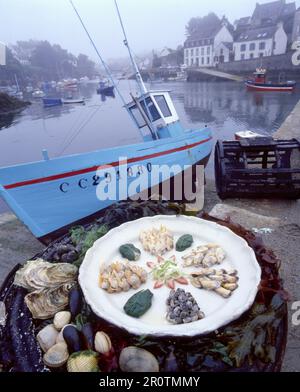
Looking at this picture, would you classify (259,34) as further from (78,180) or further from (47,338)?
(47,338)

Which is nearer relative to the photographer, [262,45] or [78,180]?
[78,180]

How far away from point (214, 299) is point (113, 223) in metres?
2.24

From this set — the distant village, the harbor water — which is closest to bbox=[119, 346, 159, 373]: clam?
the harbor water

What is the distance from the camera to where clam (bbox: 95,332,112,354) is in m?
2.51

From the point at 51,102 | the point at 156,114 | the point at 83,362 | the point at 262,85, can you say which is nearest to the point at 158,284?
the point at 83,362

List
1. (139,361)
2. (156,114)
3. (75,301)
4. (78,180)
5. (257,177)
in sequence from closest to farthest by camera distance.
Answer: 1. (139,361)
2. (75,301)
3. (257,177)
4. (78,180)
5. (156,114)

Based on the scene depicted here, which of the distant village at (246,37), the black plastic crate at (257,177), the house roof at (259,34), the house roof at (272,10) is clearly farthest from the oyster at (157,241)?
the house roof at (272,10)

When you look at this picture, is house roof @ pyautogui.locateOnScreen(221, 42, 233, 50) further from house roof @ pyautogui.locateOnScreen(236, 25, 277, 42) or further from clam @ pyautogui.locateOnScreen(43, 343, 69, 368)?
clam @ pyautogui.locateOnScreen(43, 343, 69, 368)

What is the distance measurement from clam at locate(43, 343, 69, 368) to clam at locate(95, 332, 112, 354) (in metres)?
0.32

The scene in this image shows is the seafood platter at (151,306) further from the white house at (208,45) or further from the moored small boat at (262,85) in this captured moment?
the white house at (208,45)

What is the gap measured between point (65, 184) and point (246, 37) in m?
73.5

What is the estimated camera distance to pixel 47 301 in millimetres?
3020
